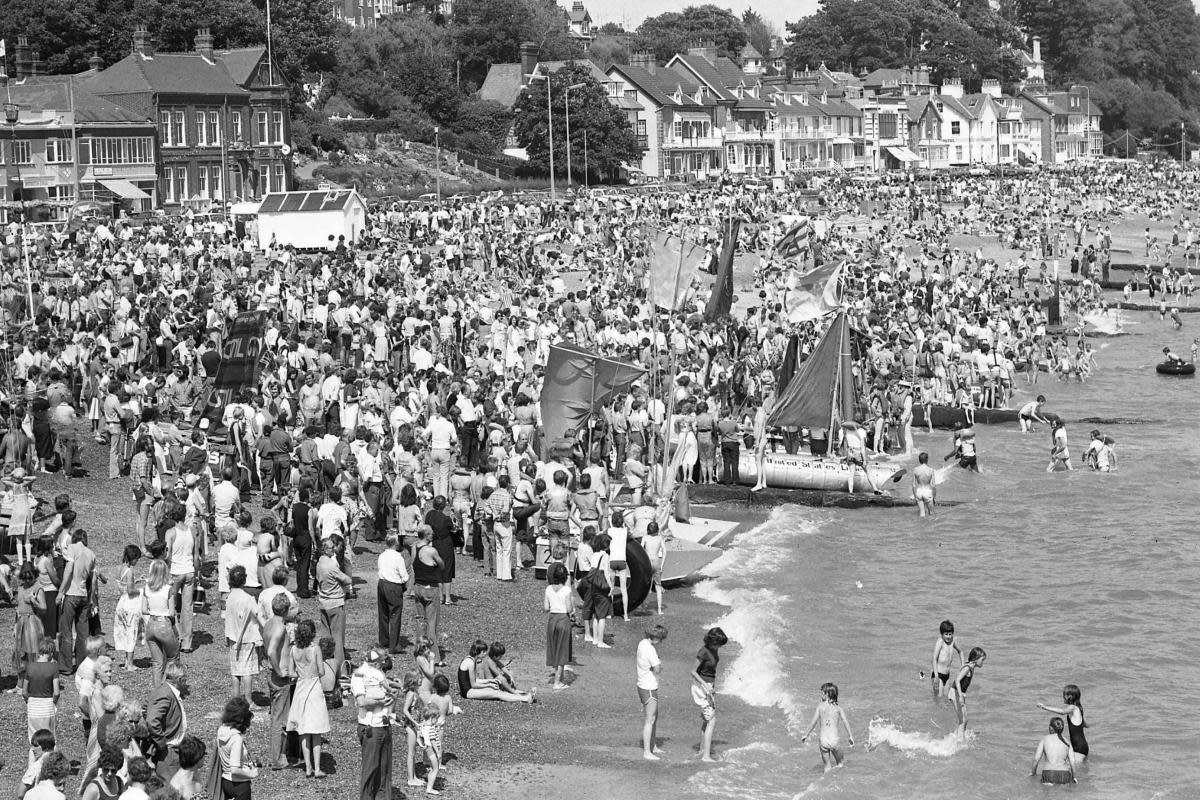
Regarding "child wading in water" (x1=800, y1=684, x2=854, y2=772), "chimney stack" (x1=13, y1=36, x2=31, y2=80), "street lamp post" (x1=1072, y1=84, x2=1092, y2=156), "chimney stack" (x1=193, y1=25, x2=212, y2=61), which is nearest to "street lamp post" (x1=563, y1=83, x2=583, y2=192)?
"chimney stack" (x1=193, y1=25, x2=212, y2=61)

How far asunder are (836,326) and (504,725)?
1389 centimetres

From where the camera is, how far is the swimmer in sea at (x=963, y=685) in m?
17.8

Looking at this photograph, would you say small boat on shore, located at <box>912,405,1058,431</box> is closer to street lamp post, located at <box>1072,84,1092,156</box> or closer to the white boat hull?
the white boat hull

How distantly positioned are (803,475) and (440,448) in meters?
8.12

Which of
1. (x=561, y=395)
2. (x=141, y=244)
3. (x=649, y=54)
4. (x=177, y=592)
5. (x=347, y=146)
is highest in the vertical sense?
(x=649, y=54)

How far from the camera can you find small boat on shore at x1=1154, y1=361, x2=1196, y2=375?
153 ft

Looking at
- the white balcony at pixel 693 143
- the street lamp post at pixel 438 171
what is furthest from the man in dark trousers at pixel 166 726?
the white balcony at pixel 693 143

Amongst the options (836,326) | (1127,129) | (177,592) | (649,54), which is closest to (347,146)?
(649,54)

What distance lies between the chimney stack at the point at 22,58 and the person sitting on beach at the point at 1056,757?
2530 inches

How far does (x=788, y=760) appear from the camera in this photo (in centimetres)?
1639

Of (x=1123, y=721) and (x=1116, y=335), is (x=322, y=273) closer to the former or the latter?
(x=1123, y=721)

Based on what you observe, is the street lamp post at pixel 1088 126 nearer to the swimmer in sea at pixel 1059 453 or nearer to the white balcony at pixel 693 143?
the white balcony at pixel 693 143

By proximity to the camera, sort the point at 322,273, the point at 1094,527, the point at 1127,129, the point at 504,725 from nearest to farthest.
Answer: the point at 504,725 < the point at 1094,527 < the point at 322,273 < the point at 1127,129

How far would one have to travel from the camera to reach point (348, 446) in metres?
21.1
